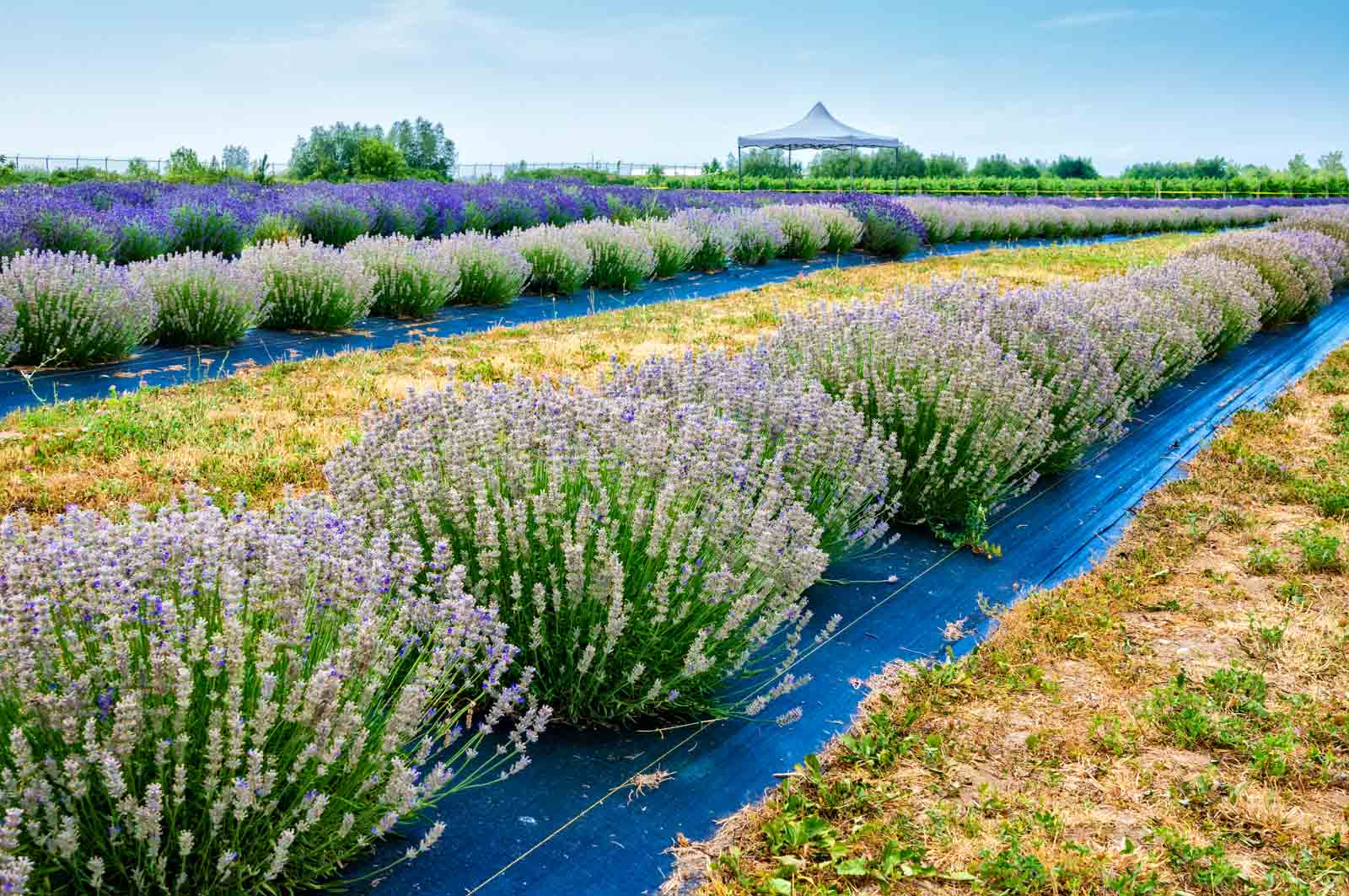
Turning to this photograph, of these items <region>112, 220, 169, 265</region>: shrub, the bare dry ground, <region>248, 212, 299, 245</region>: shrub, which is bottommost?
the bare dry ground

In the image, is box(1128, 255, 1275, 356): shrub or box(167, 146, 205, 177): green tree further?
box(167, 146, 205, 177): green tree

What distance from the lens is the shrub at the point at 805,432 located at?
3.57 metres

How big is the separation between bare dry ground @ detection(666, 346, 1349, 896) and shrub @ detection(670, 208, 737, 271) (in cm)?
932

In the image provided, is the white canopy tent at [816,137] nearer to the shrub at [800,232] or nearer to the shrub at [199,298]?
the shrub at [800,232]

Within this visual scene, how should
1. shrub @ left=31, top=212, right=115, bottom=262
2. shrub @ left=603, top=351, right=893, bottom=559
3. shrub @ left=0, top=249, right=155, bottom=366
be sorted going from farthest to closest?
shrub @ left=31, top=212, right=115, bottom=262, shrub @ left=0, top=249, right=155, bottom=366, shrub @ left=603, top=351, right=893, bottom=559

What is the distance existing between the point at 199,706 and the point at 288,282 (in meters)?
6.52

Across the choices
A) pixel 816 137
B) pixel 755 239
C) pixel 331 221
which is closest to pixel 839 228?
pixel 755 239

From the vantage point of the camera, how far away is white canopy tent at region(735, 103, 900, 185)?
107ft

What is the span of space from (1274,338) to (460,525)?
31.2ft

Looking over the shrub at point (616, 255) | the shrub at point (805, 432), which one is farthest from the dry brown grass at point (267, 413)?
the shrub at point (616, 255)

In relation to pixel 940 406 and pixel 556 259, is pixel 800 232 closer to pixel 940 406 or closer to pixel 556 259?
pixel 556 259

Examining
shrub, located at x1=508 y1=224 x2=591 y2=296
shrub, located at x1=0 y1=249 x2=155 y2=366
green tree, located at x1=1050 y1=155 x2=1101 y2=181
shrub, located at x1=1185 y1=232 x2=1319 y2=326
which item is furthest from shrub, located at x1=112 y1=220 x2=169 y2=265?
green tree, located at x1=1050 y1=155 x2=1101 y2=181

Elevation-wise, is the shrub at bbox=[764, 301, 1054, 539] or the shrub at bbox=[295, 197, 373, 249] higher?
the shrub at bbox=[295, 197, 373, 249]

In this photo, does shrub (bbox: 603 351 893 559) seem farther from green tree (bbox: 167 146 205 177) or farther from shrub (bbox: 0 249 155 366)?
green tree (bbox: 167 146 205 177)
